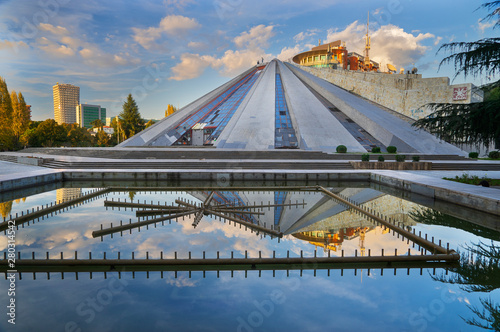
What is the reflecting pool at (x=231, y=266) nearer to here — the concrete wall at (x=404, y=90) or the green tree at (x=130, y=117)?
the concrete wall at (x=404, y=90)

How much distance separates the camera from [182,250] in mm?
4746

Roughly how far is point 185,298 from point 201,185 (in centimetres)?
759

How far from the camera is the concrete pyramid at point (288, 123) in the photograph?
19812 millimetres

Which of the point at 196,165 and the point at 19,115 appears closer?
the point at 196,165

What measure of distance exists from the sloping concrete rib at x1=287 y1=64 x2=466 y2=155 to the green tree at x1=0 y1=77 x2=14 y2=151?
94.4ft

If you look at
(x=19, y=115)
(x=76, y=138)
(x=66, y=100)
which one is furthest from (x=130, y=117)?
(x=66, y=100)

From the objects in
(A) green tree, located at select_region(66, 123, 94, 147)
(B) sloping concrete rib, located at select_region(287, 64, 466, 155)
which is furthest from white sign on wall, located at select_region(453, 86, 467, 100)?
(A) green tree, located at select_region(66, 123, 94, 147)

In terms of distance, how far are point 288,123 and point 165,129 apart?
9.47 m


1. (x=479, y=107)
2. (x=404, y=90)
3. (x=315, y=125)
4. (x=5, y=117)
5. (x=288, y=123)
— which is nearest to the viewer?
(x=479, y=107)

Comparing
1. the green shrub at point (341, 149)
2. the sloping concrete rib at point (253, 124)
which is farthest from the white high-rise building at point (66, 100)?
the green shrub at point (341, 149)

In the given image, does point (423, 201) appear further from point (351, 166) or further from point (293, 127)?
point (293, 127)

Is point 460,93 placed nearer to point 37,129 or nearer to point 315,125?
point 315,125

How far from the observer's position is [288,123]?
21734 millimetres

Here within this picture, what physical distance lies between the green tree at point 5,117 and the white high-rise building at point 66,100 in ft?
231
